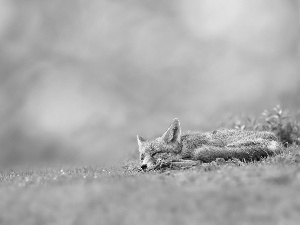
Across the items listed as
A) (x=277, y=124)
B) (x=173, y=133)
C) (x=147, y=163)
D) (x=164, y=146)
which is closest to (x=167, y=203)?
(x=147, y=163)

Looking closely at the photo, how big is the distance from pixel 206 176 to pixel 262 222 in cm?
366

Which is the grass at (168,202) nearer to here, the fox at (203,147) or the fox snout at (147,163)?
the fox at (203,147)

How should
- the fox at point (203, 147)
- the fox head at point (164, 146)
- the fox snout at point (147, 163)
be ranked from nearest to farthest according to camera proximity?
1. the fox at point (203, 147)
2. the fox snout at point (147, 163)
3. the fox head at point (164, 146)

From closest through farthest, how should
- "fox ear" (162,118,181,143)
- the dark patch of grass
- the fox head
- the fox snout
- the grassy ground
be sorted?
the grassy ground
the fox snout
the fox head
"fox ear" (162,118,181,143)
the dark patch of grass

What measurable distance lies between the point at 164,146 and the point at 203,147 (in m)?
1.15

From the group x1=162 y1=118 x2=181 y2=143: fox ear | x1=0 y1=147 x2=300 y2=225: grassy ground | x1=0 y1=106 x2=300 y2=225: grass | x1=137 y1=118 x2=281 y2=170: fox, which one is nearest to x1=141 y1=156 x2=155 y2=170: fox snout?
x1=137 y1=118 x2=281 y2=170: fox

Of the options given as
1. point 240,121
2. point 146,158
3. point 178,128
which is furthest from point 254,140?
point 240,121

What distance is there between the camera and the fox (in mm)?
14594

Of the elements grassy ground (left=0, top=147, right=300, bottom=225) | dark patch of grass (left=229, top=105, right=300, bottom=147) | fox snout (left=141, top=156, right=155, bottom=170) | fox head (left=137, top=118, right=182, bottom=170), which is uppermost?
dark patch of grass (left=229, top=105, right=300, bottom=147)

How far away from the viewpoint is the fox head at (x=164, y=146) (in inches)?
593

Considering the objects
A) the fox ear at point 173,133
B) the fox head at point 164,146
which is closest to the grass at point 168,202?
the fox head at point 164,146

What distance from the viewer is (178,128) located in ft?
50.1

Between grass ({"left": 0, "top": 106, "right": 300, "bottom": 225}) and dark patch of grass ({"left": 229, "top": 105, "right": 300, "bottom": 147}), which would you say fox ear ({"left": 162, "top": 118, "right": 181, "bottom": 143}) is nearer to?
grass ({"left": 0, "top": 106, "right": 300, "bottom": 225})

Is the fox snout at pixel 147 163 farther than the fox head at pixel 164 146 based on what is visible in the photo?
No
